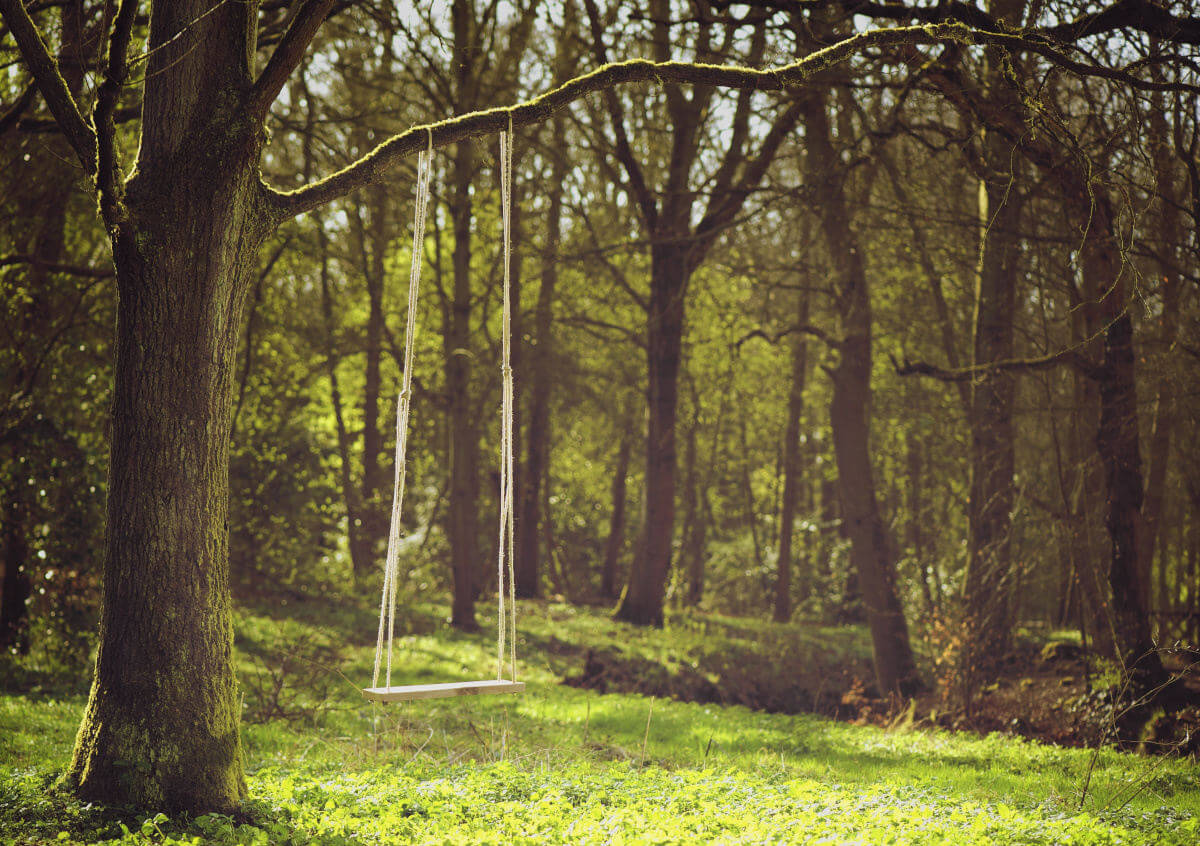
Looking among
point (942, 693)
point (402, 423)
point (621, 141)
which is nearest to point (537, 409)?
point (621, 141)

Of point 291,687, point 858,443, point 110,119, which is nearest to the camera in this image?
point 110,119

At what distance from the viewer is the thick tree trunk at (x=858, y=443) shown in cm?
1041

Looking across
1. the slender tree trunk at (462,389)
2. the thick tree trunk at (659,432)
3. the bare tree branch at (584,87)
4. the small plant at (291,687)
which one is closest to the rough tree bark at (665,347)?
the thick tree trunk at (659,432)

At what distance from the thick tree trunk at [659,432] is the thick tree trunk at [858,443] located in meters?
3.57

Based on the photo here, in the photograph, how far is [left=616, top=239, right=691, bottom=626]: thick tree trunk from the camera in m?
14.0

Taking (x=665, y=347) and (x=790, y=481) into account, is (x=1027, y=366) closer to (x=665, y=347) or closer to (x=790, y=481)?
(x=665, y=347)

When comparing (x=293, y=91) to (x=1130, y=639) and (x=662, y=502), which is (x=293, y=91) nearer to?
(x=662, y=502)

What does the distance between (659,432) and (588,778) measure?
28.6ft

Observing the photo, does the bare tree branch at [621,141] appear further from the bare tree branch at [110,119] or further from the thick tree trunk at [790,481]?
the bare tree branch at [110,119]

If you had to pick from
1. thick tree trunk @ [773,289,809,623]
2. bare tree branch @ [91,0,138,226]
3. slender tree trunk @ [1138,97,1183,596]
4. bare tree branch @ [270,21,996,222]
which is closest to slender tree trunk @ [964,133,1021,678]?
slender tree trunk @ [1138,97,1183,596]

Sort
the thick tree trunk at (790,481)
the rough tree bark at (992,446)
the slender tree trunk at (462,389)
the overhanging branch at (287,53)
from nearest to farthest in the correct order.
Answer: the overhanging branch at (287,53) < the rough tree bark at (992,446) < the slender tree trunk at (462,389) < the thick tree trunk at (790,481)

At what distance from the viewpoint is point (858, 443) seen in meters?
10.8

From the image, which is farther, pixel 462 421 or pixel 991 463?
pixel 462 421

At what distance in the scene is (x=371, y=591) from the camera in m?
16.0
